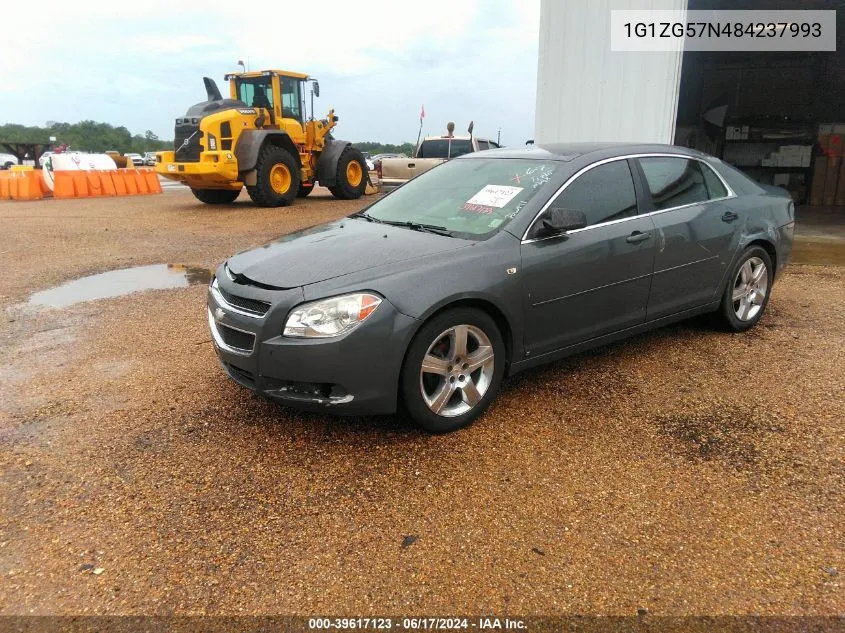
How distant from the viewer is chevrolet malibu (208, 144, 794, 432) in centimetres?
296

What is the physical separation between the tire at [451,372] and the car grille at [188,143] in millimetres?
11352

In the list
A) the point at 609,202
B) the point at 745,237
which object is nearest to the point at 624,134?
the point at 745,237

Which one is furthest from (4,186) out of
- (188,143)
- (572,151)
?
(572,151)

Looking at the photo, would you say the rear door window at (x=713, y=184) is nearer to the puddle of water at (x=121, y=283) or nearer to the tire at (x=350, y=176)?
the puddle of water at (x=121, y=283)

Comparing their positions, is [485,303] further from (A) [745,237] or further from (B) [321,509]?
(A) [745,237]

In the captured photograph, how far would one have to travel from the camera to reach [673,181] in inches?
171

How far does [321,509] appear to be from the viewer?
2.66m

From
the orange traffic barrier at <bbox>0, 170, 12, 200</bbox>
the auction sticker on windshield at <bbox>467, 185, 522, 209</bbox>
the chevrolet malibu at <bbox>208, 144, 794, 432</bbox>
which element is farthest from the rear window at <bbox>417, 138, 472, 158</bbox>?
the orange traffic barrier at <bbox>0, 170, 12, 200</bbox>

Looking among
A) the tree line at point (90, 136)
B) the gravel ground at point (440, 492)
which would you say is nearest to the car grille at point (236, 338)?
the gravel ground at point (440, 492)

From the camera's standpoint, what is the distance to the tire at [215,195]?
1510 cm

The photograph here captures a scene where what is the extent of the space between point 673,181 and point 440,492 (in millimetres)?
2886

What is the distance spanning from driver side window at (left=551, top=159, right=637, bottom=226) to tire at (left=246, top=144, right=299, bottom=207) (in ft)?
34.5

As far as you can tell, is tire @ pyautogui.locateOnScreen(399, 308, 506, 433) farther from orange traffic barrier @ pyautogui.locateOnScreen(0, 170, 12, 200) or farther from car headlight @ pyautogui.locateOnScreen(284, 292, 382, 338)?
orange traffic barrier @ pyautogui.locateOnScreen(0, 170, 12, 200)

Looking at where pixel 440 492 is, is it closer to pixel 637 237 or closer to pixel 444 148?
pixel 637 237
